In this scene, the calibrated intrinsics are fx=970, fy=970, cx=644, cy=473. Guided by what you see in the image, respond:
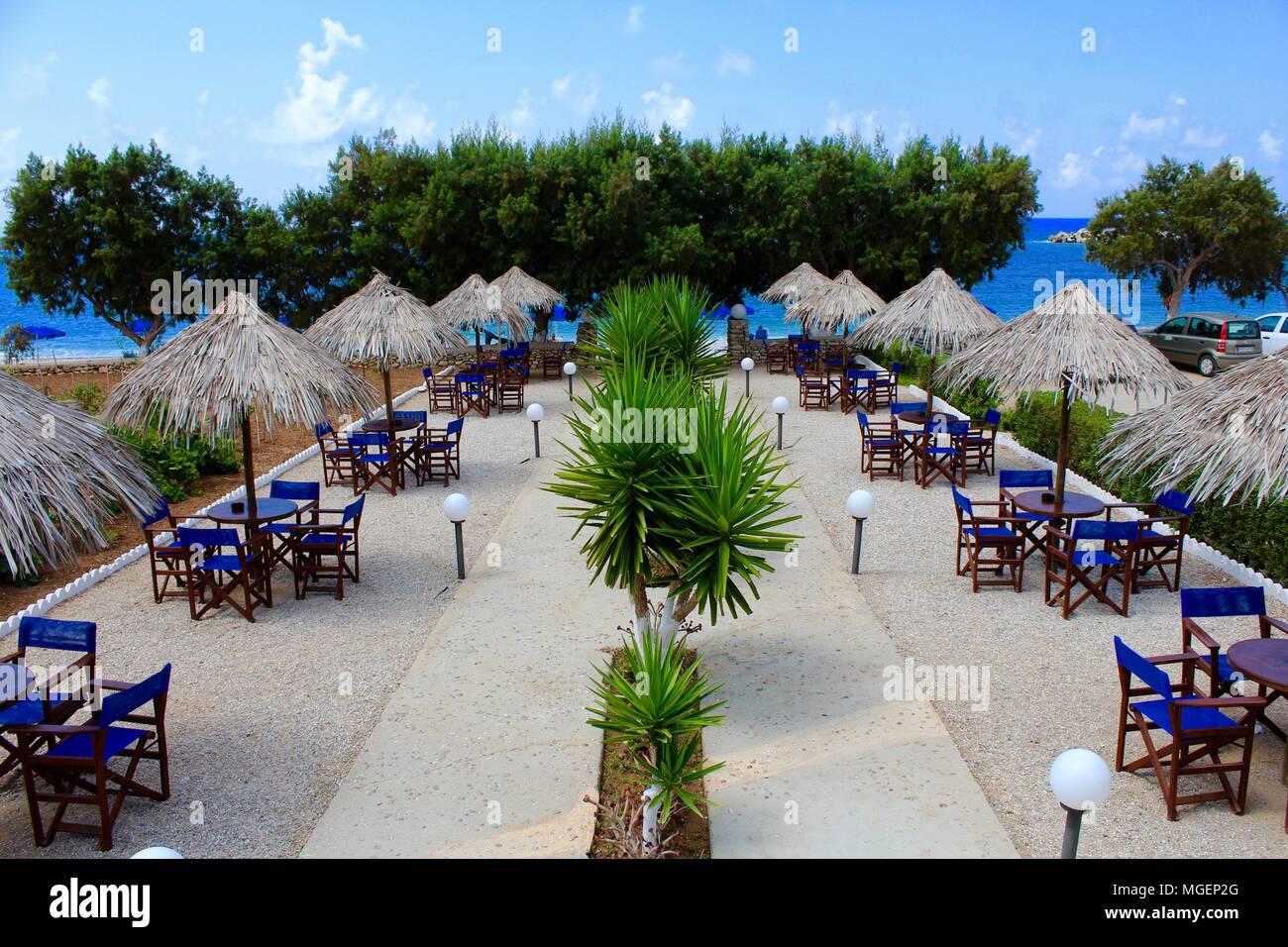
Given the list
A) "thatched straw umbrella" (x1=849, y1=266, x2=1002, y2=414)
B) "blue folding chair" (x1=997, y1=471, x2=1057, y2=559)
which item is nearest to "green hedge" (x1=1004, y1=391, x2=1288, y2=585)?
"blue folding chair" (x1=997, y1=471, x2=1057, y2=559)

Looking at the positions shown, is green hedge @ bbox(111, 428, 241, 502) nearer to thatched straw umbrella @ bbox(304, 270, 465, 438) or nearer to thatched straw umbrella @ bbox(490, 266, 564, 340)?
thatched straw umbrella @ bbox(304, 270, 465, 438)

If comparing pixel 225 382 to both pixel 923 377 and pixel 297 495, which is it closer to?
pixel 297 495

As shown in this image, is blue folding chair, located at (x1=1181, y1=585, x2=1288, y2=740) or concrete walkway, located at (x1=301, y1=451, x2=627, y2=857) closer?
concrete walkway, located at (x1=301, y1=451, x2=627, y2=857)

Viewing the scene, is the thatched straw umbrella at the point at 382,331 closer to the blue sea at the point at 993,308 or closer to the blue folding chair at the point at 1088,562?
the blue folding chair at the point at 1088,562

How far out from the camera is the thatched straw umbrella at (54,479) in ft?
19.2

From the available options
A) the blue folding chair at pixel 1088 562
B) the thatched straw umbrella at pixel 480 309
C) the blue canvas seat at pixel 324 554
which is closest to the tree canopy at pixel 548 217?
the thatched straw umbrella at pixel 480 309

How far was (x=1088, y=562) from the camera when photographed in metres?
8.98

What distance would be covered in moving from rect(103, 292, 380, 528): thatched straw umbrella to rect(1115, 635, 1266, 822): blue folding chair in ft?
24.3

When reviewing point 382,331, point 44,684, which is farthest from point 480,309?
point 44,684

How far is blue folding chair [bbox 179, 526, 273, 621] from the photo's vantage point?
903cm

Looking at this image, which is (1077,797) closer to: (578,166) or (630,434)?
(630,434)

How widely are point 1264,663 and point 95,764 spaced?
22.7 feet

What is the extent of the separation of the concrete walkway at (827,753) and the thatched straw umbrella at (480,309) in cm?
1315
